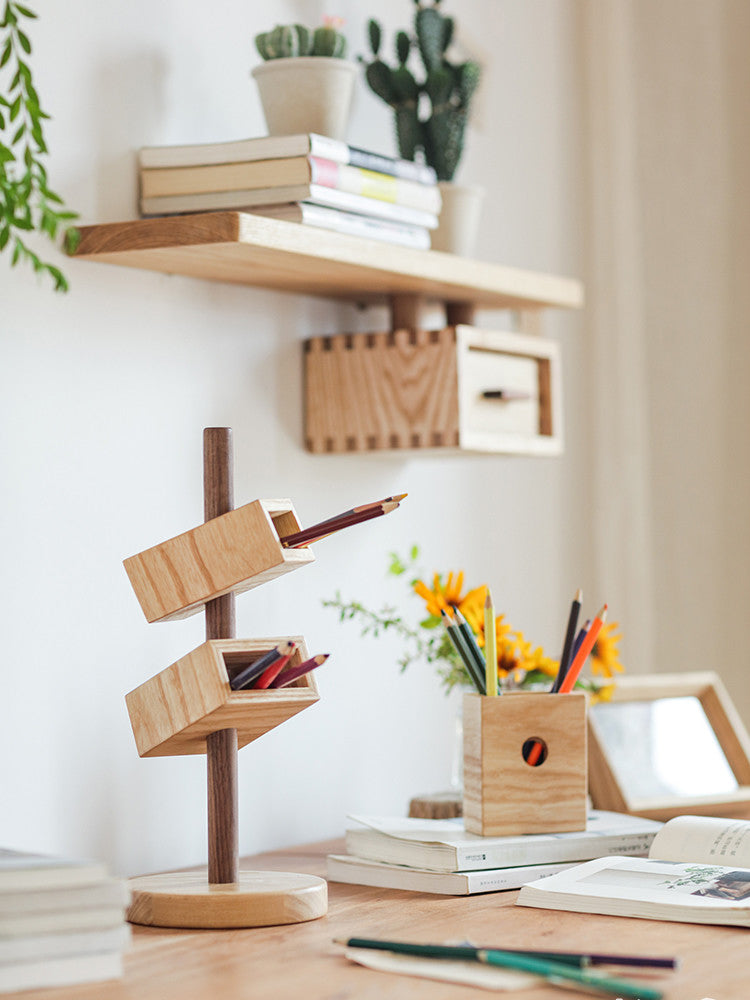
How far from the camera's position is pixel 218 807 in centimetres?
118

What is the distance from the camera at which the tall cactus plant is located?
1624 mm

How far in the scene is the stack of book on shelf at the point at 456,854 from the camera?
1239 mm

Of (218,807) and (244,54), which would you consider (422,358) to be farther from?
(218,807)

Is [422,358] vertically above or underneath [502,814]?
above

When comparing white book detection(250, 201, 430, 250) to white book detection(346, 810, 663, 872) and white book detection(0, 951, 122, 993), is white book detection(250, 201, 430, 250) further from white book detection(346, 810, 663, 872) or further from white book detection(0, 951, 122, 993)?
white book detection(0, 951, 122, 993)

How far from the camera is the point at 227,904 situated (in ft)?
3.62

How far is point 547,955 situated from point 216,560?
0.41 m

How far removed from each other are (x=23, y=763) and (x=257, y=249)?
521mm

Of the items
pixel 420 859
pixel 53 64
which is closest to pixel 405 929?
pixel 420 859

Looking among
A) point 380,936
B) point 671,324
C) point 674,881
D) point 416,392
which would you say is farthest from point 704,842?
point 671,324

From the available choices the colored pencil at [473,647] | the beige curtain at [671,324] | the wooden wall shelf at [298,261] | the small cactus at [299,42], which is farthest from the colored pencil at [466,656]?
the beige curtain at [671,324]

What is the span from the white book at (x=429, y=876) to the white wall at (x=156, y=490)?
0.70 feet

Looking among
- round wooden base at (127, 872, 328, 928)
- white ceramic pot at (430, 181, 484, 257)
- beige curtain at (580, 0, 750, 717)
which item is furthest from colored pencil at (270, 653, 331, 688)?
beige curtain at (580, 0, 750, 717)

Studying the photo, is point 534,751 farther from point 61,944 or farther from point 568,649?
point 61,944
